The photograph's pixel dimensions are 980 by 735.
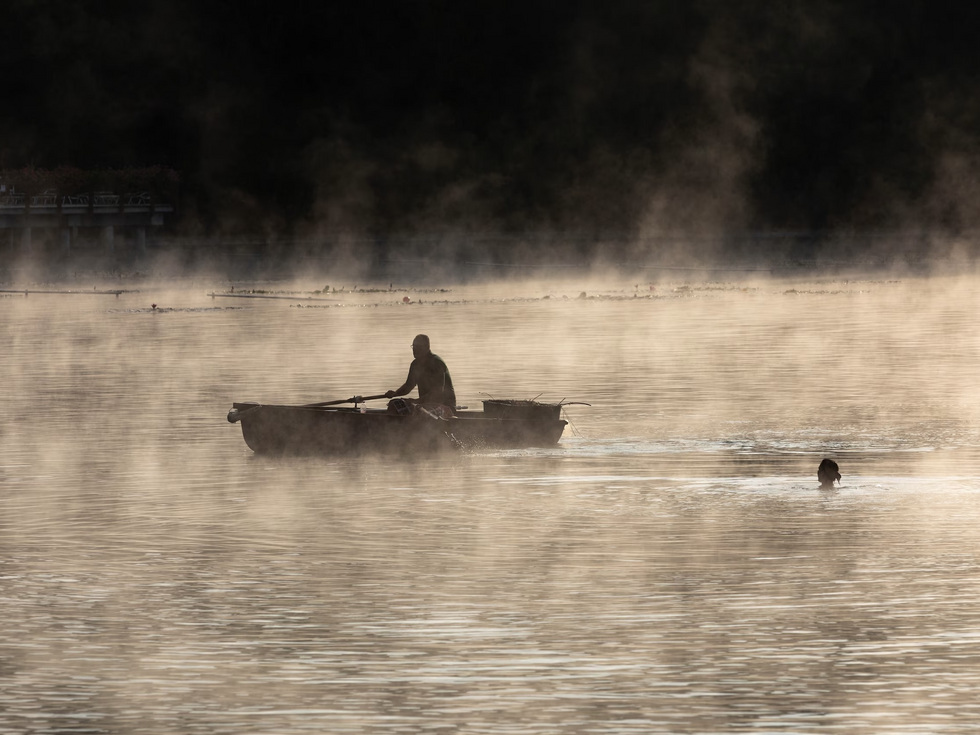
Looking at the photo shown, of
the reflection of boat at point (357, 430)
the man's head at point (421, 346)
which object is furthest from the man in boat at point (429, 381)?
the reflection of boat at point (357, 430)

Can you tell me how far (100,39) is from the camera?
112 metres

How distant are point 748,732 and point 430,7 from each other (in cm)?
10506

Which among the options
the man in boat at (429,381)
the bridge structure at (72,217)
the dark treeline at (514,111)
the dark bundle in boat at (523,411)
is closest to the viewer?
the man in boat at (429,381)

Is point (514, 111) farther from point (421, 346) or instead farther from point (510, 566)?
point (510, 566)

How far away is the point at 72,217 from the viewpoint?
8638 centimetres

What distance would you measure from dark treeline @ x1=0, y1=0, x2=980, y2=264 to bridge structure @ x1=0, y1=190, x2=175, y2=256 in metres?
5.14

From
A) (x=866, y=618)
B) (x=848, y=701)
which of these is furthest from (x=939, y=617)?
(x=848, y=701)

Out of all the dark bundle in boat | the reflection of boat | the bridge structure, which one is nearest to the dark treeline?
the bridge structure

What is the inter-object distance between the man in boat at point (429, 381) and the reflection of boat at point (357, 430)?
347mm

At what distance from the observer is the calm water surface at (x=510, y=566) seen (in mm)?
12180

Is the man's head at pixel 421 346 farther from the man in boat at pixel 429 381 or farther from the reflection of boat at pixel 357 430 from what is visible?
the reflection of boat at pixel 357 430

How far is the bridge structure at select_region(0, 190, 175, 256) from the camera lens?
86038 millimetres

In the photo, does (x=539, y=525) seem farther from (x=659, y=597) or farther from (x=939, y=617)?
(x=939, y=617)

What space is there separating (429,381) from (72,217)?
64.4 metres
